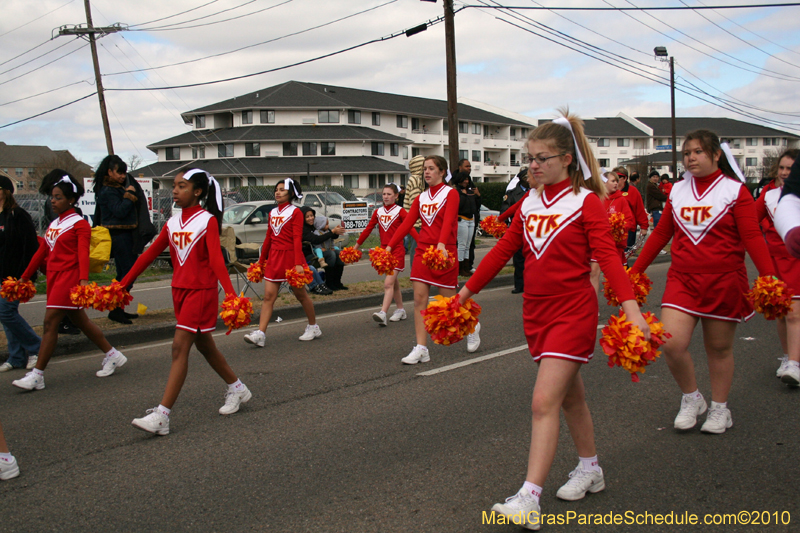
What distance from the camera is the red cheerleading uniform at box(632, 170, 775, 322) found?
14.1 feet

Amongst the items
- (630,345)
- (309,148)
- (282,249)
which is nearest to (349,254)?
(282,249)

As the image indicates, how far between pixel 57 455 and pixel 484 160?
7528cm

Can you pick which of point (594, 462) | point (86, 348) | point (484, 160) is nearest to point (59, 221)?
point (86, 348)

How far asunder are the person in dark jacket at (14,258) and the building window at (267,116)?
55057mm

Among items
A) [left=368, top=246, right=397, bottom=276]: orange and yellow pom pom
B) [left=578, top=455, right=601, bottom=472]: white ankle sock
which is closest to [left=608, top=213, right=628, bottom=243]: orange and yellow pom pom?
[left=368, top=246, right=397, bottom=276]: orange and yellow pom pom

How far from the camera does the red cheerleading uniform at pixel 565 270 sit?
10.6 ft

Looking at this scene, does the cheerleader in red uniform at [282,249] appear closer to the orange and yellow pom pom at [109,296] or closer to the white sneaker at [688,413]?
the orange and yellow pom pom at [109,296]

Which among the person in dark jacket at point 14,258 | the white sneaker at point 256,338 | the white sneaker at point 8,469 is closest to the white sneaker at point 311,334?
the white sneaker at point 256,338

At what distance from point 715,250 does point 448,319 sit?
2023 mm

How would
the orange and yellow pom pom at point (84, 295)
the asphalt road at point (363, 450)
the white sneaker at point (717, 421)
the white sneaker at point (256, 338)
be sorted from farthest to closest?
the white sneaker at point (256, 338) < the orange and yellow pom pom at point (84, 295) < the white sneaker at point (717, 421) < the asphalt road at point (363, 450)

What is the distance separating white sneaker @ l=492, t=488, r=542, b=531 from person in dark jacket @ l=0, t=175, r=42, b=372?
560 cm

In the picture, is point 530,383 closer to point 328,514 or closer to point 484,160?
point 328,514

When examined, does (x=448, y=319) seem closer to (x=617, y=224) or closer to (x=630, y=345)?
(x=630, y=345)

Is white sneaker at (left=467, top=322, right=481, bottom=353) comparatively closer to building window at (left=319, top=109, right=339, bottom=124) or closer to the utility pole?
the utility pole
